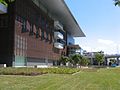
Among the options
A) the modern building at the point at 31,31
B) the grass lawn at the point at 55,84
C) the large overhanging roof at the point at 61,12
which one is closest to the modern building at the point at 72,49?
the large overhanging roof at the point at 61,12

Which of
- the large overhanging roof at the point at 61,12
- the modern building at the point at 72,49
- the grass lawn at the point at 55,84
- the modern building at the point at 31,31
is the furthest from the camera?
the modern building at the point at 72,49

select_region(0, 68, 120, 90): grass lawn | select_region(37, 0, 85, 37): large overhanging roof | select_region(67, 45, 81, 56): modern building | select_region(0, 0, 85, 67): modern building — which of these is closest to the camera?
select_region(0, 68, 120, 90): grass lawn

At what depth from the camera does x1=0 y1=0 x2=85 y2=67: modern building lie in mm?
47812

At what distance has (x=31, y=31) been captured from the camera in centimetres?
5719

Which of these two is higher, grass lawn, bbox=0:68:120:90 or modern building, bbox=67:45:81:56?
modern building, bbox=67:45:81:56

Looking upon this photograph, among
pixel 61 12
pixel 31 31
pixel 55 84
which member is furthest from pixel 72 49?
pixel 55 84

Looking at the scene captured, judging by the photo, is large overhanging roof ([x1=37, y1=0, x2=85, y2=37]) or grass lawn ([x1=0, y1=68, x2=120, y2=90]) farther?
large overhanging roof ([x1=37, y1=0, x2=85, y2=37])

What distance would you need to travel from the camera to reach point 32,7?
57.2 metres

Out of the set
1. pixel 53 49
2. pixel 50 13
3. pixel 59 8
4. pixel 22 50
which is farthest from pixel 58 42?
pixel 22 50

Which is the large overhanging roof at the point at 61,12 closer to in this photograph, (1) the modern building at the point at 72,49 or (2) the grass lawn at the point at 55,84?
(1) the modern building at the point at 72,49

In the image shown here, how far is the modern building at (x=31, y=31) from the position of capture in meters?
47.8

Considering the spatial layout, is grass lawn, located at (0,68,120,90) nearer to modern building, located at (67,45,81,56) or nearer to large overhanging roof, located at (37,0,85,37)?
large overhanging roof, located at (37,0,85,37)

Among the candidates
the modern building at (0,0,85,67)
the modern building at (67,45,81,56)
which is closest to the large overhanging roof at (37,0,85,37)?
the modern building at (0,0,85,67)

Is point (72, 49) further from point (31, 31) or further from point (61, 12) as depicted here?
point (31, 31)
